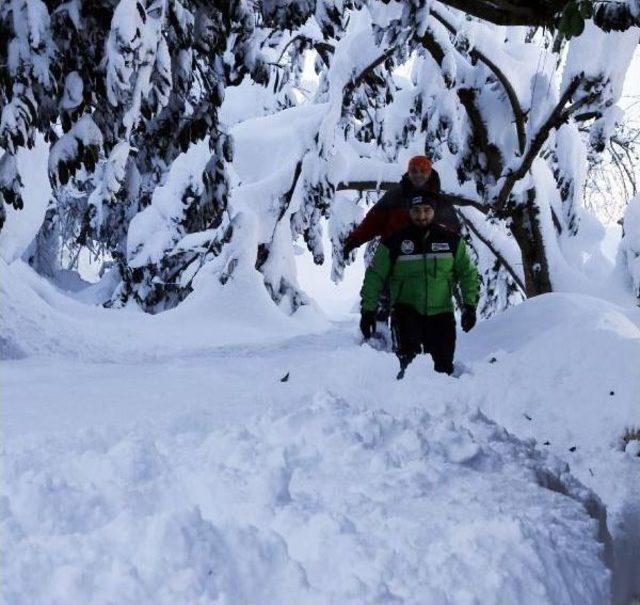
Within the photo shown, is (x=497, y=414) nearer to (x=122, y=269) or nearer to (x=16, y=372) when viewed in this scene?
(x=16, y=372)

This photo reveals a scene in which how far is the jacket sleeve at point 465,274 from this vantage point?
18.3 ft

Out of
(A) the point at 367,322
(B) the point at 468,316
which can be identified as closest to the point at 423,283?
(B) the point at 468,316

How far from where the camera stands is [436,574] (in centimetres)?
252

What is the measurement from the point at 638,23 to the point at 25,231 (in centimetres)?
464

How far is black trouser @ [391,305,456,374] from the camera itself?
5664mm

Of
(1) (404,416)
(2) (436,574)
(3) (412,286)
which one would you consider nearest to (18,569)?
(2) (436,574)

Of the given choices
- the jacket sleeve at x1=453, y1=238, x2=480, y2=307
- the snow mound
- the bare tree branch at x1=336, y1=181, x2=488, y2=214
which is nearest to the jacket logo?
the jacket sleeve at x1=453, y1=238, x2=480, y2=307

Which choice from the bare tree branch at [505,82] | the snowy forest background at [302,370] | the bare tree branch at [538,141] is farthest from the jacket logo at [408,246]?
the bare tree branch at [505,82]

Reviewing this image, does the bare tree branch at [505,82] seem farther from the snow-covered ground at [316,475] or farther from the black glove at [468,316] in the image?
the black glove at [468,316]

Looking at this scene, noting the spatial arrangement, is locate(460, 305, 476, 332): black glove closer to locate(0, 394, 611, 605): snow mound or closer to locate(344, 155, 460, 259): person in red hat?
locate(344, 155, 460, 259): person in red hat

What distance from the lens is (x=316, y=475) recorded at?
3.22 meters

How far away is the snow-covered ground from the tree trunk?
4385 mm

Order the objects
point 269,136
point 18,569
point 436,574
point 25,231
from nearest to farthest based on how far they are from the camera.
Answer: point 18,569, point 436,574, point 25,231, point 269,136

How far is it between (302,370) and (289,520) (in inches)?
104
